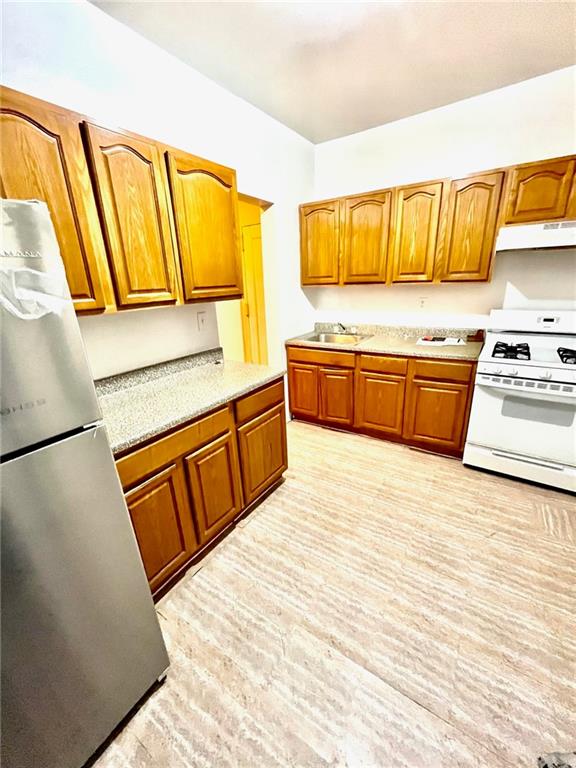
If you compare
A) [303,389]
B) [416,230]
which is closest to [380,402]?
[303,389]

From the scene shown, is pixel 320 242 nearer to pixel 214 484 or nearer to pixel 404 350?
pixel 404 350

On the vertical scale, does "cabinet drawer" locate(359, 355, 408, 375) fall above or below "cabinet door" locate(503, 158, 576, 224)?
below

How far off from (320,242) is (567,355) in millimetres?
2170

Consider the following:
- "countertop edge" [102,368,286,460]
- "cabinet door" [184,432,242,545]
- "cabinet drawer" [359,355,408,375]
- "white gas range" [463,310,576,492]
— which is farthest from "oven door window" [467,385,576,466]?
"cabinet door" [184,432,242,545]

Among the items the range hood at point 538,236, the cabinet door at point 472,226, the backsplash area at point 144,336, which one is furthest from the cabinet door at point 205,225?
the range hood at point 538,236

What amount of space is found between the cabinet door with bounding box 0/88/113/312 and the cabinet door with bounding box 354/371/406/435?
7.09ft

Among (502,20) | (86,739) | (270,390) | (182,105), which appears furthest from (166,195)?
(86,739)

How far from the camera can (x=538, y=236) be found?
2.06m

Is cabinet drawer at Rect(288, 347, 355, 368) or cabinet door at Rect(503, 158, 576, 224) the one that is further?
cabinet drawer at Rect(288, 347, 355, 368)

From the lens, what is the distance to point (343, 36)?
1.75m

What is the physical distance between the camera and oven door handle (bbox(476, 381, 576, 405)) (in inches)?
77.7

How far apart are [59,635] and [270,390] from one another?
144 centimetres

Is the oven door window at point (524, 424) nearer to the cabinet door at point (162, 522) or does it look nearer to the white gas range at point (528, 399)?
the white gas range at point (528, 399)

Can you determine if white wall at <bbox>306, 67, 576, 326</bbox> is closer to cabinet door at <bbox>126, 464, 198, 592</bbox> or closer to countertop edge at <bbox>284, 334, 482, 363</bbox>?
countertop edge at <bbox>284, 334, 482, 363</bbox>
